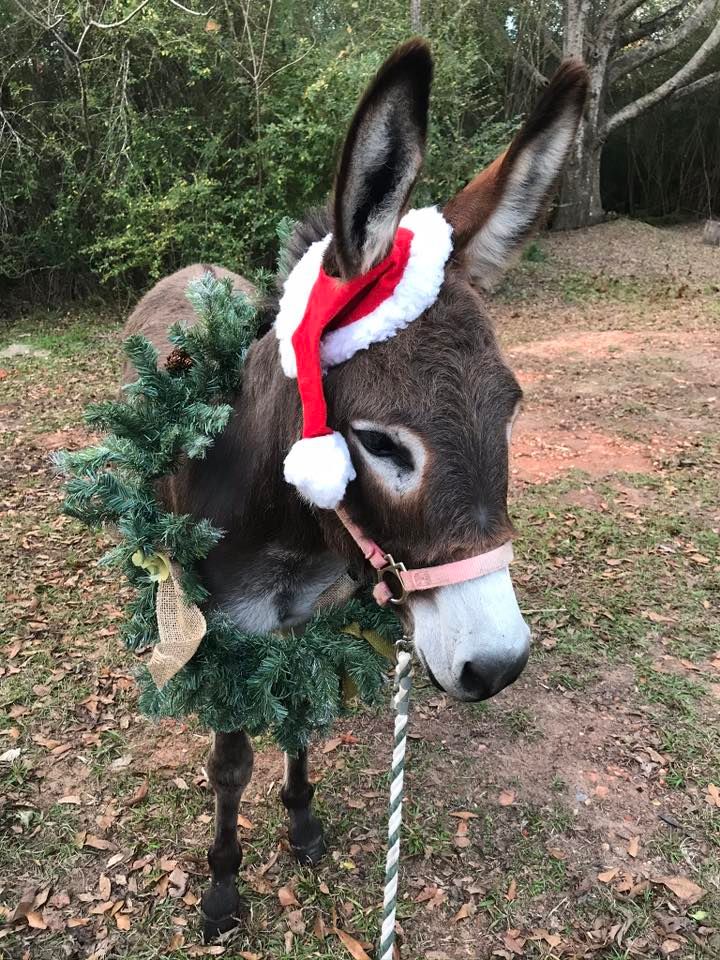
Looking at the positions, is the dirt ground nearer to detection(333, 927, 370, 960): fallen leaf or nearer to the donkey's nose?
detection(333, 927, 370, 960): fallen leaf

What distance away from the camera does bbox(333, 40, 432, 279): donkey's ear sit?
1.32 meters

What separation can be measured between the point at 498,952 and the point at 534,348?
8.05 metres

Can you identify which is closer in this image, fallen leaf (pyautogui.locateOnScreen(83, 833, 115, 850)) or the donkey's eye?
the donkey's eye

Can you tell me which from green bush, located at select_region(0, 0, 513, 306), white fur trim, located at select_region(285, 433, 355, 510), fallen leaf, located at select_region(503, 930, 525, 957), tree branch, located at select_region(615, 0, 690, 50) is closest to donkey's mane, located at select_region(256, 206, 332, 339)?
white fur trim, located at select_region(285, 433, 355, 510)

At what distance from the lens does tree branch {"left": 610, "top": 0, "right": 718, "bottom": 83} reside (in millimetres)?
14578

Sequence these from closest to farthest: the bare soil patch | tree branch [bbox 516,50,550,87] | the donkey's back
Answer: the donkey's back
the bare soil patch
tree branch [bbox 516,50,550,87]

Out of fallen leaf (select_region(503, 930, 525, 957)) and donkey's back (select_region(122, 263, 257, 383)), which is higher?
donkey's back (select_region(122, 263, 257, 383))

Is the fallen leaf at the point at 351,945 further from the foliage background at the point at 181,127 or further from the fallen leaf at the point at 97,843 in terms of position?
the foliage background at the point at 181,127

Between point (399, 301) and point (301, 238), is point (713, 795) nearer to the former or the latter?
point (399, 301)

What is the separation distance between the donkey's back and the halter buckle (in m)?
1.84

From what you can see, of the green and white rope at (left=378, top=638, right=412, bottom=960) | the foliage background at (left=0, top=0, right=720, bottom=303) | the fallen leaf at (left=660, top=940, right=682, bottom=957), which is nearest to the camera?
the green and white rope at (left=378, top=638, right=412, bottom=960)

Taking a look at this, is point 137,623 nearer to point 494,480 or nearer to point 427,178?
point 494,480

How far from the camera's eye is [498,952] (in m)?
2.48

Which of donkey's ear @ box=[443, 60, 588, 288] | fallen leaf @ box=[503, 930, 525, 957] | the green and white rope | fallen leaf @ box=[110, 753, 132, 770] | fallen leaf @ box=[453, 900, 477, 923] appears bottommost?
fallen leaf @ box=[503, 930, 525, 957]
